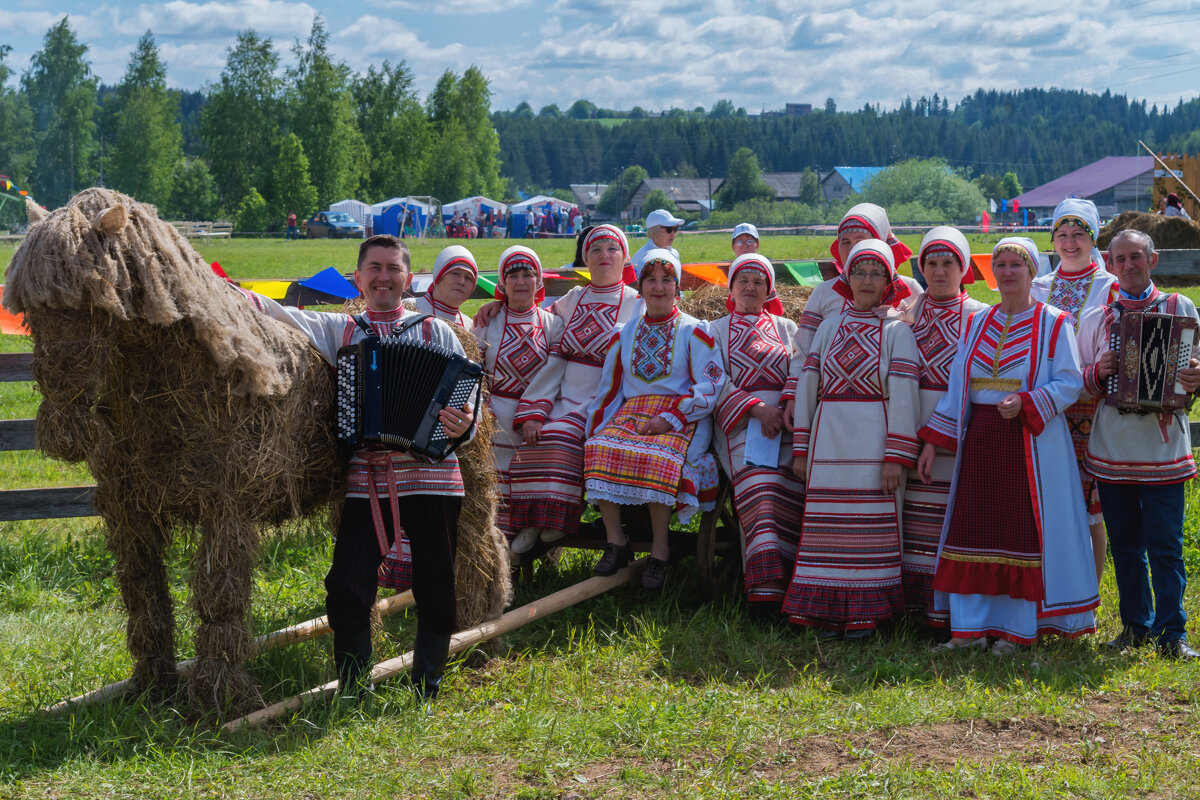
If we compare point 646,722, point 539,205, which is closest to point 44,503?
point 646,722

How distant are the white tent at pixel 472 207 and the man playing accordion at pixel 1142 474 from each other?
195 ft

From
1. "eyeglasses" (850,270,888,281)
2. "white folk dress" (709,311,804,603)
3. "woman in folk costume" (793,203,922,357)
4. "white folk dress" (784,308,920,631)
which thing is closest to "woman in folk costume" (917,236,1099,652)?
"white folk dress" (784,308,920,631)

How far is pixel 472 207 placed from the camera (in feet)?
214

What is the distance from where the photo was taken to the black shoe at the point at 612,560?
6.07m

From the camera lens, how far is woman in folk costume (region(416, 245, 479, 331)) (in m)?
6.45

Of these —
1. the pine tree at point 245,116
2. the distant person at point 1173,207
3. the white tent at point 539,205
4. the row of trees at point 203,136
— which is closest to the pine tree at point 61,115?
the row of trees at point 203,136

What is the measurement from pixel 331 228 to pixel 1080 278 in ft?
171

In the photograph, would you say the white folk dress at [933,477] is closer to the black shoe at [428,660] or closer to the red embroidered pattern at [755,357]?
the red embroidered pattern at [755,357]

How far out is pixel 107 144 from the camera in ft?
231

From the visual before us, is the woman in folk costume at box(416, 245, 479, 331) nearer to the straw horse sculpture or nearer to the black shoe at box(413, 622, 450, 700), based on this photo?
the straw horse sculpture

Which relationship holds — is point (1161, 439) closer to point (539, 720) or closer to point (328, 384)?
point (539, 720)

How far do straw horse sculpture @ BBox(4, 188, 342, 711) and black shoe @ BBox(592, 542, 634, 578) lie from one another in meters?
1.72

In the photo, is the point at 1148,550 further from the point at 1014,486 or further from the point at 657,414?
the point at 657,414

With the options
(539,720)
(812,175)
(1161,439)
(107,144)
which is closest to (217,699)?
(539,720)
